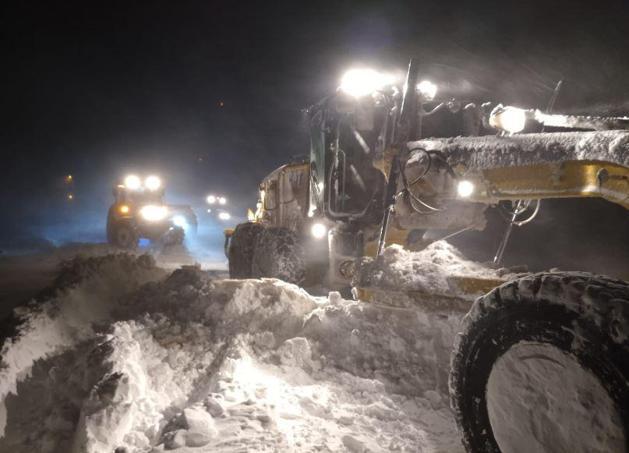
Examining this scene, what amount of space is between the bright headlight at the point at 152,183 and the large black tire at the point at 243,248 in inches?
390

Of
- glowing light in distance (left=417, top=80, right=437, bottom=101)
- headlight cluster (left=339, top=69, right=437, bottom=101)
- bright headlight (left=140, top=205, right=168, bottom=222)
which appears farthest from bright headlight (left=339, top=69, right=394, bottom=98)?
bright headlight (left=140, top=205, right=168, bottom=222)

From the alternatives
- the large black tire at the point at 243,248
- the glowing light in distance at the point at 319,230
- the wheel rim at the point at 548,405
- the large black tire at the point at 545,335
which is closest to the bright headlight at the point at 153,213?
the large black tire at the point at 243,248

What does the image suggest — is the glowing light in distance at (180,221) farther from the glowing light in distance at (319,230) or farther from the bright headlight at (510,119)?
the bright headlight at (510,119)

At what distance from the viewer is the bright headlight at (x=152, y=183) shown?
1667 cm

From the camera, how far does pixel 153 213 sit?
1623 centimetres

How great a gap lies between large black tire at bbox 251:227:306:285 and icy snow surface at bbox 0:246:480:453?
1.58 m

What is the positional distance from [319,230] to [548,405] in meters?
4.89

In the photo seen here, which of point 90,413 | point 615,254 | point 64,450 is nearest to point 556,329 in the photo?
point 90,413

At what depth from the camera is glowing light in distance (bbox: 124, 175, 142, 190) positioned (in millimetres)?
16281

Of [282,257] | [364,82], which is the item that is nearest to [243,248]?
[282,257]

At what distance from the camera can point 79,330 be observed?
4383 millimetres

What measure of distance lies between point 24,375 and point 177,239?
13559mm

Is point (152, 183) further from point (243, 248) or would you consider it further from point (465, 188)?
point (465, 188)

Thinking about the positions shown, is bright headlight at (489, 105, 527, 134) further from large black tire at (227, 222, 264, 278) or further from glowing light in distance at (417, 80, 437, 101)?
large black tire at (227, 222, 264, 278)
